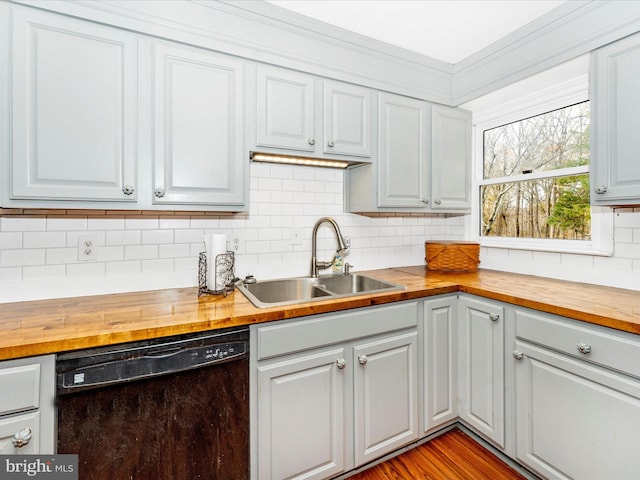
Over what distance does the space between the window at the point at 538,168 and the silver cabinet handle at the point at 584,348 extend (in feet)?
2.67

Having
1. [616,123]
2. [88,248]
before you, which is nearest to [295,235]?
[88,248]

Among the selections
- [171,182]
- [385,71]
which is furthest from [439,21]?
[171,182]

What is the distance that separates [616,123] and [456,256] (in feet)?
3.66

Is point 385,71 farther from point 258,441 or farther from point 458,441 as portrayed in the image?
point 458,441

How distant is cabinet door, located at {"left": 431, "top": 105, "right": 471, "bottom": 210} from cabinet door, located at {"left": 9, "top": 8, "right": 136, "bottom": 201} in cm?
187

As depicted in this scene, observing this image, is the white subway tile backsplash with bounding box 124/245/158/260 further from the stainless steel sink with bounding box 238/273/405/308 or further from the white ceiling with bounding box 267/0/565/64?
the white ceiling with bounding box 267/0/565/64

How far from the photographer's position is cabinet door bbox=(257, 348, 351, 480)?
139 centimetres

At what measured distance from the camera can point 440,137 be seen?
2.29 meters

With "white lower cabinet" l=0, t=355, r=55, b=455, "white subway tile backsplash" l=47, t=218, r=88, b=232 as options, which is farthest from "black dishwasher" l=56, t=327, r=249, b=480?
"white subway tile backsplash" l=47, t=218, r=88, b=232

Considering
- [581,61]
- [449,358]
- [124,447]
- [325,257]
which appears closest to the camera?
[124,447]

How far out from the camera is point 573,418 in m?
1.38

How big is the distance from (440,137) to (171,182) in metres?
1.82

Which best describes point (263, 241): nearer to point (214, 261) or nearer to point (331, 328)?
point (214, 261)

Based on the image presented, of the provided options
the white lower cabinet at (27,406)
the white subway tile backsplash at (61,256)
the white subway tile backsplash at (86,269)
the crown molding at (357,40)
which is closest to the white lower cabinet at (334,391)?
the white lower cabinet at (27,406)
